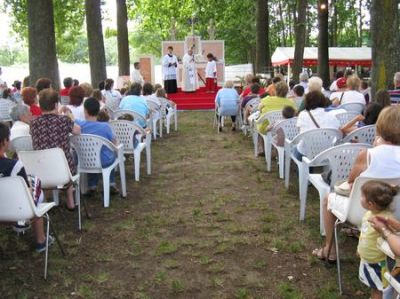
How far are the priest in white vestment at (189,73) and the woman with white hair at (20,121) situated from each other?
13.0 metres

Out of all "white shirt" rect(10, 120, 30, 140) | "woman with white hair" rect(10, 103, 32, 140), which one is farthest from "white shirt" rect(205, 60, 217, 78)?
"white shirt" rect(10, 120, 30, 140)

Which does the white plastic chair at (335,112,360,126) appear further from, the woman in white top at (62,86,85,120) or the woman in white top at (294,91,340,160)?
the woman in white top at (62,86,85,120)

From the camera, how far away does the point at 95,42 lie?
13031mm

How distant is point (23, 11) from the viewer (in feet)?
68.0

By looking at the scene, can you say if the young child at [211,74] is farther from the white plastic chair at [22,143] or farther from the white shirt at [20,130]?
the white plastic chair at [22,143]

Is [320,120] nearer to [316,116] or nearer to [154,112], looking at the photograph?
[316,116]

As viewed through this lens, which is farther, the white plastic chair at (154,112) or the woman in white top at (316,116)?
the white plastic chair at (154,112)

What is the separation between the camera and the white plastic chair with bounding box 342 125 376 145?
4770 millimetres

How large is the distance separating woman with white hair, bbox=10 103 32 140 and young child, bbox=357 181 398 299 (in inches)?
146

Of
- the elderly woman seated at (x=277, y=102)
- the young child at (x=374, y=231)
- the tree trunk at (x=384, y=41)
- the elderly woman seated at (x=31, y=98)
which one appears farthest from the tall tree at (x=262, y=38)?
the young child at (x=374, y=231)

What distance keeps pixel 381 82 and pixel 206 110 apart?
10004 mm

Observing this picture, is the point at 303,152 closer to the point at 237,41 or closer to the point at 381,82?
the point at 381,82

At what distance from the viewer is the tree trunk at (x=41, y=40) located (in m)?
8.80

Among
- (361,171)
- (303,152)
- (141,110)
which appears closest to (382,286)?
(361,171)
